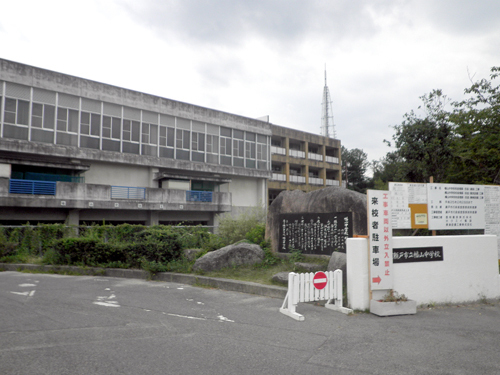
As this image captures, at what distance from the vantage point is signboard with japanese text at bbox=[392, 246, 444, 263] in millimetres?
7918

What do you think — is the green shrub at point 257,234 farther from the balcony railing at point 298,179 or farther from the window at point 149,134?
the balcony railing at point 298,179

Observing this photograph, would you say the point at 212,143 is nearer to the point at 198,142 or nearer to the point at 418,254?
the point at 198,142

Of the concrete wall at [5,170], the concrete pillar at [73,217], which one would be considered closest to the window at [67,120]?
the concrete wall at [5,170]

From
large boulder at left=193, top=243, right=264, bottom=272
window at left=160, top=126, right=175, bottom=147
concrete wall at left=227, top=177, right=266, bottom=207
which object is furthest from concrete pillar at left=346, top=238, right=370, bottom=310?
concrete wall at left=227, top=177, right=266, bottom=207

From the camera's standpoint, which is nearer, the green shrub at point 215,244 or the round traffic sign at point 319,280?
the round traffic sign at point 319,280

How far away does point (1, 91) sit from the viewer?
20.8 metres

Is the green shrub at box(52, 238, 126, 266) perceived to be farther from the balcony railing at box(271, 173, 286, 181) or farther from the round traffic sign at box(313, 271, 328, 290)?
the balcony railing at box(271, 173, 286, 181)

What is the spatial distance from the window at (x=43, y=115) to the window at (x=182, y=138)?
321 inches

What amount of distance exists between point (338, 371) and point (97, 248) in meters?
9.70

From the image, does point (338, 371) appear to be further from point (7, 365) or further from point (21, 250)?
point (21, 250)

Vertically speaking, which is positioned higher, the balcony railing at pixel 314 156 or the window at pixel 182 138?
the balcony railing at pixel 314 156

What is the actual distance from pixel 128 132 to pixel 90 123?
2496 millimetres

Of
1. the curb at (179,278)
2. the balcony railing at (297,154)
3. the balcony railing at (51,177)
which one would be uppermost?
the balcony railing at (297,154)

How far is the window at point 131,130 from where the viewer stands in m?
25.5
